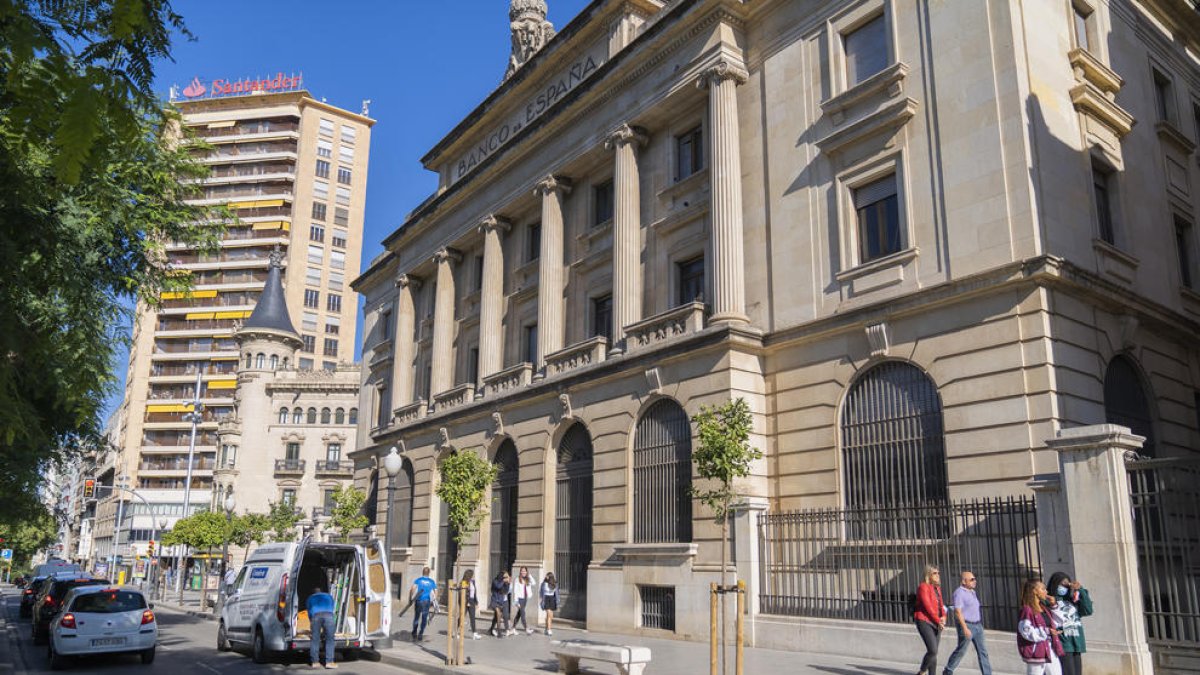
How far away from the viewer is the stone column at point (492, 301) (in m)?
32.5

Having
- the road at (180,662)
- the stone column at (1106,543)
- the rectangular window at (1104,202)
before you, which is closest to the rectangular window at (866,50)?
the rectangular window at (1104,202)

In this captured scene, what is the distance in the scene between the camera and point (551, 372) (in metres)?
28.0

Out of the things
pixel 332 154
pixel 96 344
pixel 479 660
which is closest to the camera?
pixel 96 344

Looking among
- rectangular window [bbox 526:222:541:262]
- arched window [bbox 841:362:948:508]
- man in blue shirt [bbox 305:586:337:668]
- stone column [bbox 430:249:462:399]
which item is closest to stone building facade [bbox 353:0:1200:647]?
arched window [bbox 841:362:948:508]

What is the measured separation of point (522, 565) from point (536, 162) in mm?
13434

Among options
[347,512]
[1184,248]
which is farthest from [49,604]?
[1184,248]

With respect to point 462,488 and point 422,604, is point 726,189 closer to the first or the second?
point 462,488

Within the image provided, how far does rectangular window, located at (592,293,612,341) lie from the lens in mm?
28078

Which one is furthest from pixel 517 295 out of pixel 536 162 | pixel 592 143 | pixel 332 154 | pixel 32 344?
pixel 332 154

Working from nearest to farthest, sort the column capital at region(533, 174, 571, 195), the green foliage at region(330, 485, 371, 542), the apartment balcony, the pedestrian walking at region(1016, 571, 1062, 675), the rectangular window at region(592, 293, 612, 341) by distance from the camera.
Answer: the pedestrian walking at region(1016, 571, 1062, 675) < the rectangular window at region(592, 293, 612, 341) < the column capital at region(533, 174, 571, 195) < the green foliage at region(330, 485, 371, 542) < the apartment balcony

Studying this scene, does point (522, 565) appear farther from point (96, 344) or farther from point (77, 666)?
point (96, 344)

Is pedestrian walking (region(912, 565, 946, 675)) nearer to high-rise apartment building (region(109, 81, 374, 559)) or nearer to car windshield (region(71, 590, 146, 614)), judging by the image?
car windshield (region(71, 590, 146, 614))

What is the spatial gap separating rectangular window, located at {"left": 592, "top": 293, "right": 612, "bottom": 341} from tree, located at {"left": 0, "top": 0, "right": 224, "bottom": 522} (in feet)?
47.7

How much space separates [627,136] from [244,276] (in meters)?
75.1
